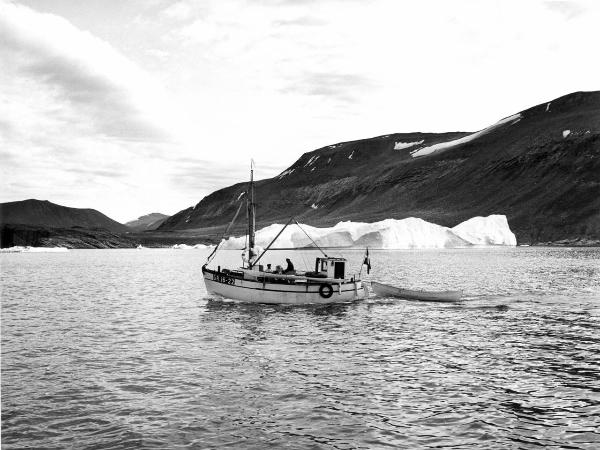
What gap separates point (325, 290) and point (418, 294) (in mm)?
11376

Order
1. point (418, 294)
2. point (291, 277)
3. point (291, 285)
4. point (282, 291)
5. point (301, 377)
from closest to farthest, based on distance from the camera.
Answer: point (301, 377) < point (291, 285) < point (282, 291) < point (291, 277) < point (418, 294)

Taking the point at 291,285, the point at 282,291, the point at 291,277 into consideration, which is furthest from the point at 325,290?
the point at 282,291

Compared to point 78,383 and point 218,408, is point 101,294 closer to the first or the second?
point 78,383

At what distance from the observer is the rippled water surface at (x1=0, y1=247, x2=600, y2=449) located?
19422 millimetres

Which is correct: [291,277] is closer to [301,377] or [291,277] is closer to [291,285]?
[291,285]

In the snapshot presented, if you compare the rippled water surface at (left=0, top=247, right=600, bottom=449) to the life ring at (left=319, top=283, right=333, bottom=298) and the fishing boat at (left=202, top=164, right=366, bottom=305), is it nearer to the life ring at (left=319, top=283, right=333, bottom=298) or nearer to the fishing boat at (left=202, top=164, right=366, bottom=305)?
the life ring at (left=319, top=283, right=333, bottom=298)

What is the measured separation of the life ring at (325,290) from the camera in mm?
52344

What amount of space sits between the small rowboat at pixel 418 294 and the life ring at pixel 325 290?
948 centimetres

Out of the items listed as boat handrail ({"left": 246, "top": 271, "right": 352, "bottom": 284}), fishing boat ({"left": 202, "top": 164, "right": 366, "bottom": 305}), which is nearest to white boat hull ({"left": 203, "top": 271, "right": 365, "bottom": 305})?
fishing boat ({"left": 202, "top": 164, "right": 366, "bottom": 305})

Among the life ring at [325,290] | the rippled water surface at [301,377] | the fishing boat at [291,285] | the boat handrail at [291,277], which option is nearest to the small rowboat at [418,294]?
the rippled water surface at [301,377]

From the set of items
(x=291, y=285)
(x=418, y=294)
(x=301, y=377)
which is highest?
(x=291, y=285)

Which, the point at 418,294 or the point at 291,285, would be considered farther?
the point at 418,294

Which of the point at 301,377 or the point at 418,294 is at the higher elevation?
the point at 418,294

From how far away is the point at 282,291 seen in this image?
5209 cm
